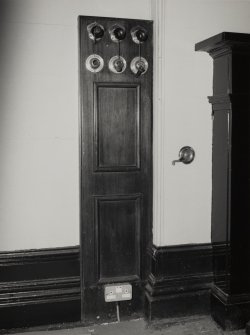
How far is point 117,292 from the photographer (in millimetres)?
3123

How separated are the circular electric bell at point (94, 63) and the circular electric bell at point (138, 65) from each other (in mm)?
243

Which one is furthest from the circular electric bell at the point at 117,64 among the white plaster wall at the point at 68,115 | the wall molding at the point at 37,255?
the wall molding at the point at 37,255

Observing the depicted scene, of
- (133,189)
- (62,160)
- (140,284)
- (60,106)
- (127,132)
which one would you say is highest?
(60,106)

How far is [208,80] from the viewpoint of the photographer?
122 inches

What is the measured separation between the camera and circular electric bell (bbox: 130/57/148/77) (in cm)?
302

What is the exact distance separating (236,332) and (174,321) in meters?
0.46

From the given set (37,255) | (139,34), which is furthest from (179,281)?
(139,34)

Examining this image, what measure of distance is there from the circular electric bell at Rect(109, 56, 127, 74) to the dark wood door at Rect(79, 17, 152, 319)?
27 millimetres

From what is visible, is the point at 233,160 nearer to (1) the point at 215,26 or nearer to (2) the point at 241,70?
(2) the point at 241,70

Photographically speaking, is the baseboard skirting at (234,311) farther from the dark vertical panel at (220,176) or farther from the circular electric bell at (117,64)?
the circular electric bell at (117,64)

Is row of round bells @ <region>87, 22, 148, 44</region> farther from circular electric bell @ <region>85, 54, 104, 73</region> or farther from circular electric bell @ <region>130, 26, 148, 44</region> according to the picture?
circular electric bell @ <region>85, 54, 104, 73</region>

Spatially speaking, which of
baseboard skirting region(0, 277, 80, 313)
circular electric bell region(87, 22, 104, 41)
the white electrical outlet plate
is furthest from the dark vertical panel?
baseboard skirting region(0, 277, 80, 313)

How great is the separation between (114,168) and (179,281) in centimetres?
101

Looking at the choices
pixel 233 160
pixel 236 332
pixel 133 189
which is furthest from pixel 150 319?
pixel 233 160
